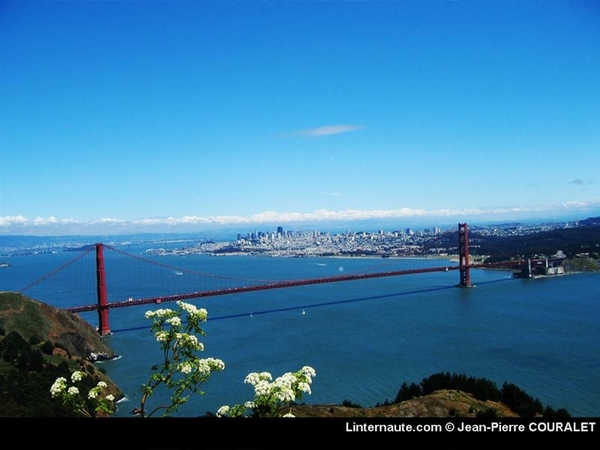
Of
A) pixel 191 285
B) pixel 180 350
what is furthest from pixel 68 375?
pixel 191 285

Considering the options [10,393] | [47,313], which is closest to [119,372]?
[47,313]

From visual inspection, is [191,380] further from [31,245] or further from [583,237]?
[31,245]

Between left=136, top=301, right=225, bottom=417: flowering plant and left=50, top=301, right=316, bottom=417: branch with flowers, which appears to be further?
left=136, top=301, right=225, bottom=417: flowering plant

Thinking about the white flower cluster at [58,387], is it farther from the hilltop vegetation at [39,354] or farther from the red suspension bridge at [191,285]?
the red suspension bridge at [191,285]

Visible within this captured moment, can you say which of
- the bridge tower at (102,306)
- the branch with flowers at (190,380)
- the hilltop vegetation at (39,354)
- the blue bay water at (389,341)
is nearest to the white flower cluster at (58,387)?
the branch with flowers at (190,380)

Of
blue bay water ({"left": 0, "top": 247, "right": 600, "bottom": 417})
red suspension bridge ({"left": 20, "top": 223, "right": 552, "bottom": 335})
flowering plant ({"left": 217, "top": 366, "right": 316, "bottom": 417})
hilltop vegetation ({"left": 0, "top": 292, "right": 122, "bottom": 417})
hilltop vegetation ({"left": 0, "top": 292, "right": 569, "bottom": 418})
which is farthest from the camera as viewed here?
red suspension bridge ({"left": 20, "top": 223, "right": 552, "bottom": 335})

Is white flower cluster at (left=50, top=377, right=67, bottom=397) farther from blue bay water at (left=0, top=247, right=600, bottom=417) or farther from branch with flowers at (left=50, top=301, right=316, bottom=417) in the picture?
blue bay water at (left=0, top=247, right=600, bottom=417)

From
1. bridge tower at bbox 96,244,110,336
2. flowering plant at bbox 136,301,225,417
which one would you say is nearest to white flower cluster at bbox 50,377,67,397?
flowering plant at bbox 136,301,225,417

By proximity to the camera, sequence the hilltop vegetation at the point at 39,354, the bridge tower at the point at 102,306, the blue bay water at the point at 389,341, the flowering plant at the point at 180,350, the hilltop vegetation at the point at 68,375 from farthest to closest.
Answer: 1. the bridge tower at the point at 102,306
2. the blue bay water at the point at 389,341
3. the hilltop vegetation at the point at 39,354
4. the hilltop vegetation at the point at 68,375
5. the flowering plant at the point at 180,350
